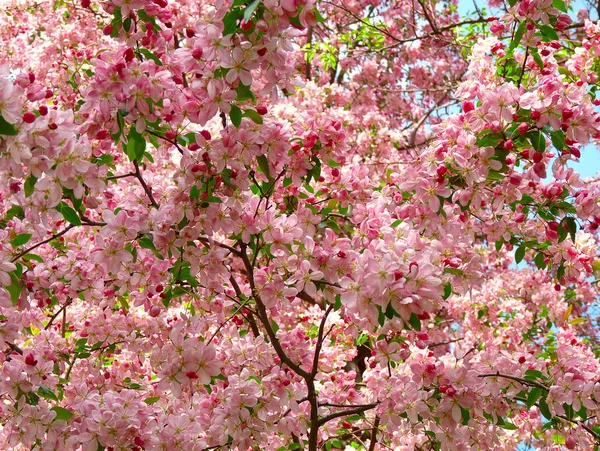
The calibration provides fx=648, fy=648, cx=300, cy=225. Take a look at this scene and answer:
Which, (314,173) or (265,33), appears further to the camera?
(314,173)

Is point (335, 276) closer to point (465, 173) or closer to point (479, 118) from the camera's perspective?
point (465, 173)

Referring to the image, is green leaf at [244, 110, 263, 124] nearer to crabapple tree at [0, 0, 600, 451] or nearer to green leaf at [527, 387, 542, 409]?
crabapple tree at [0, 0, 600, 451]

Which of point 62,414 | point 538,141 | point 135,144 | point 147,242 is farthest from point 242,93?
point 62,414

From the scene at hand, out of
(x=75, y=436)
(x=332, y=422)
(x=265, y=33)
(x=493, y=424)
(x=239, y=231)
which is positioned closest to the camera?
(x=265, y=33)

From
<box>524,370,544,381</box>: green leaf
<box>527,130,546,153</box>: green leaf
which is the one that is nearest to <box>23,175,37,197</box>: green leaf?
<box>527,130,546,153</box>: green leaf

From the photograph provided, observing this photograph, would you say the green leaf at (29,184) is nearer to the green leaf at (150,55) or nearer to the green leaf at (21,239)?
the green leaf at (21,239)

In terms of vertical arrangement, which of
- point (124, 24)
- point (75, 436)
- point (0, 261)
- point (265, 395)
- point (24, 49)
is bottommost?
point (75, 436)

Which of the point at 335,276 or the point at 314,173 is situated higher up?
the point at 314,173

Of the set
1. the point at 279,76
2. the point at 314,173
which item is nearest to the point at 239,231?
the point at 314,173

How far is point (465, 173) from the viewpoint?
7.97 feet

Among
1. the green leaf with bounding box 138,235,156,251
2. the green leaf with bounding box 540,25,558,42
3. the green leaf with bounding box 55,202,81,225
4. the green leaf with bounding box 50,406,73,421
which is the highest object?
the green leaf with bounding box 540,25,558,42

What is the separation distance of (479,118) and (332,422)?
5.81 feet

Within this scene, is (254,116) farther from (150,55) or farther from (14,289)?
(14,289)

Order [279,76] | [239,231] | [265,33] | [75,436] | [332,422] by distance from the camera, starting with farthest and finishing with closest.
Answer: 1. [332,422]
2. [239,231]
3. [75,436]
4. [279,76]
5. [265,33]
